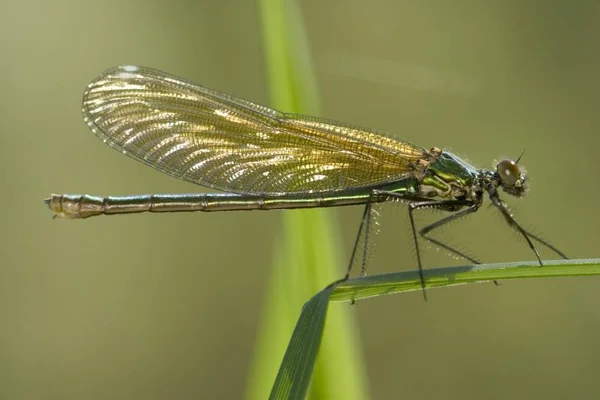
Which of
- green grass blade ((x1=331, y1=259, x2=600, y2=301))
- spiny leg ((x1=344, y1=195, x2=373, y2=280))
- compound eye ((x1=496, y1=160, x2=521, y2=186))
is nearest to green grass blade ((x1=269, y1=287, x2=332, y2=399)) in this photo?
green grass blade ((x1=331, y1=259, x2=600, y2=301))

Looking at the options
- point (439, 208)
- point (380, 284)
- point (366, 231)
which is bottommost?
point (380, 284)

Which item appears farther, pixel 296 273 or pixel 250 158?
pixel 250 158

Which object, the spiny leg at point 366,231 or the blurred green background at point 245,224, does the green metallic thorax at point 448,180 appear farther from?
the blurred green background at point 245,224

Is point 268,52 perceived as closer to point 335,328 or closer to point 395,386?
point 335,328

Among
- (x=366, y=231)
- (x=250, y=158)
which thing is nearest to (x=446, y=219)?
(x=366, y=231)

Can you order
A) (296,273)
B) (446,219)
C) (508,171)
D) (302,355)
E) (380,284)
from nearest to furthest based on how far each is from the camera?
(302,355), (380,284), (296,273), (446,219), (508,171)

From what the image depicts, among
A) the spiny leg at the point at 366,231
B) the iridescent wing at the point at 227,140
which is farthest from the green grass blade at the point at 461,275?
the iridescent wing at the point at 227,140

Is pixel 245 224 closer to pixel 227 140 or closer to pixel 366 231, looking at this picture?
pixel 227 140
